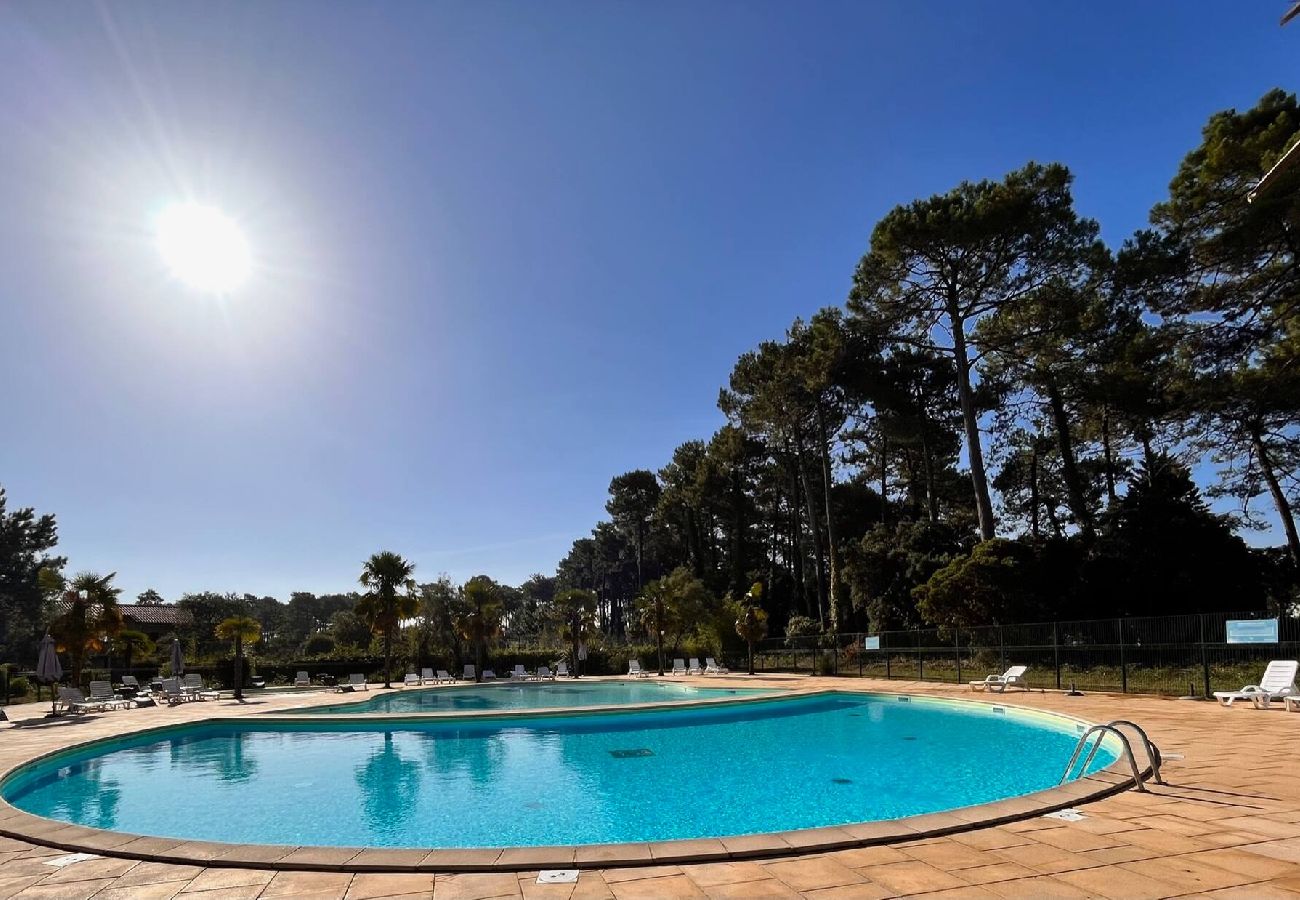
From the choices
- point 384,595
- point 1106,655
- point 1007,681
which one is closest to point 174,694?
point 384,595

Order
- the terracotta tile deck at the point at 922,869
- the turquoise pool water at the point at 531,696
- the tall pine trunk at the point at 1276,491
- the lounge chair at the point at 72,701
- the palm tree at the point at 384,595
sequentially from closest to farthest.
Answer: the terracotta tile deck at the point at 922,869
the lounge chair at the point at 72,701
the turquoise pool water at the point at 531,696
the tall pine trunk at the point at 1276,491
the palm tree at the point at 384,595

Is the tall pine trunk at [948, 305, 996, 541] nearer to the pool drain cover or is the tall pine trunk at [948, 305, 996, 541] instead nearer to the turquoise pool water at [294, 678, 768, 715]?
the turquoise pool water at [294, 678, 768, 715]

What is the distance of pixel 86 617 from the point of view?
19.3 m

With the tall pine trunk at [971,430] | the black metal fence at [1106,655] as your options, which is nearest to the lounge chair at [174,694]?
the black metal fence at [1106,655]

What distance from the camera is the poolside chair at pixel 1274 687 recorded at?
38.7ft

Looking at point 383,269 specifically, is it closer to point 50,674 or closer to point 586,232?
point 586,232

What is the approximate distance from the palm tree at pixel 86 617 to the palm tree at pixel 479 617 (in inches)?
419

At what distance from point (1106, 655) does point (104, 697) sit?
23.9 m

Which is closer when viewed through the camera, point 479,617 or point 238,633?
point 238,633

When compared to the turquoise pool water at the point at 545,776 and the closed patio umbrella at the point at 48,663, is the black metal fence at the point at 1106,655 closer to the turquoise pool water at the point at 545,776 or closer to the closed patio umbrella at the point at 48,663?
the turquoise pool water at the point at 545,776

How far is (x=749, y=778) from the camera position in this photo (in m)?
9.95

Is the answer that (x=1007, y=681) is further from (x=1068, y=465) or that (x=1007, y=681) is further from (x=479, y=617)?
(x=479, y=617)

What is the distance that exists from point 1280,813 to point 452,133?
1308 centimetres

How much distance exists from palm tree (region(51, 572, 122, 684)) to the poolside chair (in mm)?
24546
